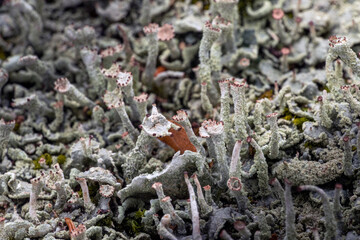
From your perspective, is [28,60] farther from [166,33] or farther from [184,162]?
[184,162]

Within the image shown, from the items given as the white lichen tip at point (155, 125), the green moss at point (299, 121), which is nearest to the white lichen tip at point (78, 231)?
the white lichen tip at point (155, 125)

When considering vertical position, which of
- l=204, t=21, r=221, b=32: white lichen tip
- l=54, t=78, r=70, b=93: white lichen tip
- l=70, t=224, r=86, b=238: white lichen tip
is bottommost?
l=70, t=224, r=86, b=238: white lichen tip

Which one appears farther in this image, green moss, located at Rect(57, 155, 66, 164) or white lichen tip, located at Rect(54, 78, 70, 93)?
white lichen tip, located at Rect(54, 78, 70, 93)

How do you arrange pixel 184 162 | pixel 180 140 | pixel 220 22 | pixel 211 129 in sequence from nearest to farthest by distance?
pixel 211 129 → pixel 184 162 → pixel 180 140 → pixel 220 22

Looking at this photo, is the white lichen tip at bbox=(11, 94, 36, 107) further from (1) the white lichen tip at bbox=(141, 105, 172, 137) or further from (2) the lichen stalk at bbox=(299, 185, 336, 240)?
(2) the lichen stalk at bbox=(299, 185, 336, 240)

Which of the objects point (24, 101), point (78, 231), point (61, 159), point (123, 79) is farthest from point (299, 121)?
point (24, 101)

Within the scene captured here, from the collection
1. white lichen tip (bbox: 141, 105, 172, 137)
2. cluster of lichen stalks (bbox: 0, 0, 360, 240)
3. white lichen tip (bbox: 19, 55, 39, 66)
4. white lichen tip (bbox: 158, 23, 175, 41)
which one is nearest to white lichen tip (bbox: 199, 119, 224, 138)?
cluster of lichen stalks (bbox: 0, 0, 360, 240)
